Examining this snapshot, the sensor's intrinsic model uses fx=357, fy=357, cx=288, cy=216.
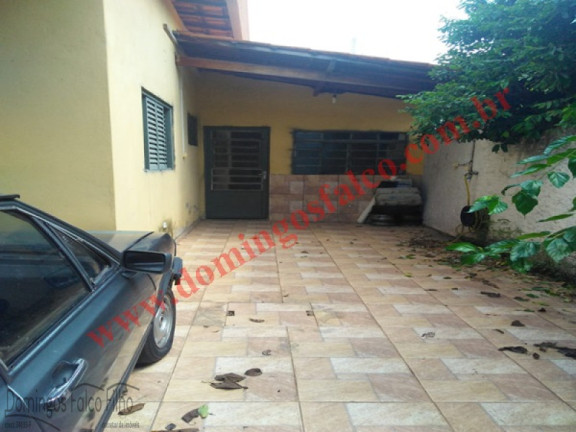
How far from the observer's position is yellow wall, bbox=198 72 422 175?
7910mm

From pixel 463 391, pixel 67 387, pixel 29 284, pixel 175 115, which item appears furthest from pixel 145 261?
pixel 175 115

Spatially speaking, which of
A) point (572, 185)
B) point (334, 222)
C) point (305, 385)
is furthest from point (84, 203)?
point (334, 222)

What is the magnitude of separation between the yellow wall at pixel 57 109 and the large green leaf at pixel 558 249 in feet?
11.2

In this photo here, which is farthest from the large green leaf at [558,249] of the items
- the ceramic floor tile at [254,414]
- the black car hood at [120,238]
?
the black car hood at [120,238]

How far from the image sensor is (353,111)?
8164 millimetres

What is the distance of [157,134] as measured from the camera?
5.00 m

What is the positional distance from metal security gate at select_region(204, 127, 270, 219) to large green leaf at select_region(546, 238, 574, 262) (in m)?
7.12

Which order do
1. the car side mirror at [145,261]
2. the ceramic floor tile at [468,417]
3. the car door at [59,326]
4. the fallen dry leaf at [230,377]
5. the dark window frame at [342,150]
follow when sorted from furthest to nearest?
1. the dark window frame at [342,150]
2. the fallen dry leaf at [230,377]
3. the ceramic floor tile at [468,417]
4. the car side mirror at [145,261]
5. the car door at [59,326]

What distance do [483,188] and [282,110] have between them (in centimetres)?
444

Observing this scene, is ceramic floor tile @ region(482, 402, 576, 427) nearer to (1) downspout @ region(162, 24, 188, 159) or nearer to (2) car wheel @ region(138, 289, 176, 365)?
(2) car wheel @ region(138, 289, 176, 365)

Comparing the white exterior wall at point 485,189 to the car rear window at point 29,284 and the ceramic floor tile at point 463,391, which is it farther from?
the car rear window at point 29,284

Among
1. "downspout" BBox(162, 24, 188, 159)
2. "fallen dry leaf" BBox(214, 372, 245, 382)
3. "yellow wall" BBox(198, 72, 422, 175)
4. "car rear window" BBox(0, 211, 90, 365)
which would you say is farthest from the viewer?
"yellow wall" BBox(198, 72, 422, 175)

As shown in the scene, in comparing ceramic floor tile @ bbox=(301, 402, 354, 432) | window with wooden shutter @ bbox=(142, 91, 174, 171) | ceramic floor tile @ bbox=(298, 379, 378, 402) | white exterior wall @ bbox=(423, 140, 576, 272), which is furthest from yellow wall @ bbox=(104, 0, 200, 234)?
white exterior wall @ bbox=(423, 140, 576, 272)

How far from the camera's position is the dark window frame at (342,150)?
323 inches
